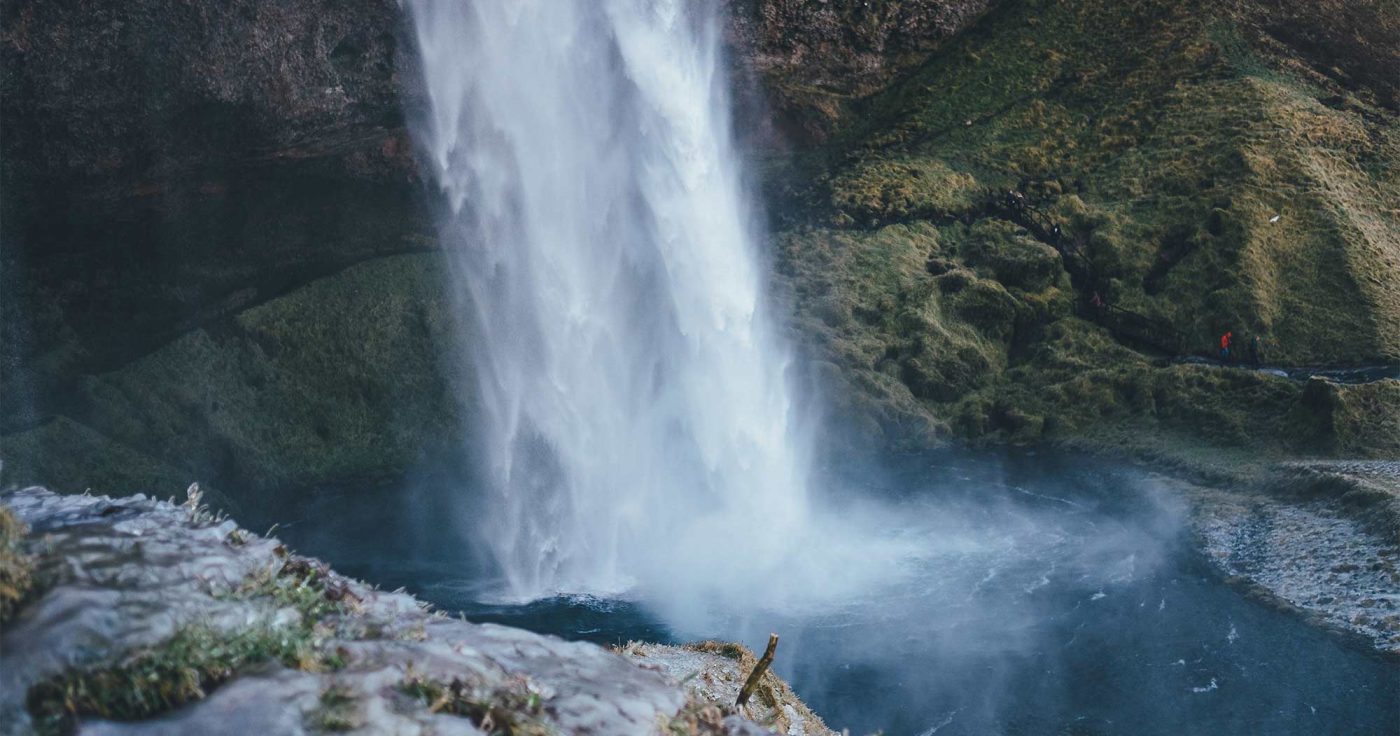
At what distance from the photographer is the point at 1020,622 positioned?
26266 mm

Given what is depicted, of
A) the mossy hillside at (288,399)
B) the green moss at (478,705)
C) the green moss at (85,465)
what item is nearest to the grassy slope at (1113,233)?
the mossy hillside at (288,399)

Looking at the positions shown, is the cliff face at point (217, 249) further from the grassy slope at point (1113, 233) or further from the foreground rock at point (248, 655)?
the foreground rock at point (248, 655)

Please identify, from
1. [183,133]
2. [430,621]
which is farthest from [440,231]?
[430,621]

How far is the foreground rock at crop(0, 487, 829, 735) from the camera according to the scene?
6191mm

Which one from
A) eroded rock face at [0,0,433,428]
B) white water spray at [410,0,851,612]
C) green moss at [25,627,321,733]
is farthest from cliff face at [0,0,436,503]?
green moss at [25,627,321,733]

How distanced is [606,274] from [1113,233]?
18.8 m

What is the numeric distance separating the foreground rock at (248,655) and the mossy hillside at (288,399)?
30.1 metres

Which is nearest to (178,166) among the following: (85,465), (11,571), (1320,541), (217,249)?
(217,249)

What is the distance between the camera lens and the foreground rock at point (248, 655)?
6191 mm

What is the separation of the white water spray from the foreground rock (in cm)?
2454

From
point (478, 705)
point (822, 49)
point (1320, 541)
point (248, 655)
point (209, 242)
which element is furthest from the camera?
point (822, 49)

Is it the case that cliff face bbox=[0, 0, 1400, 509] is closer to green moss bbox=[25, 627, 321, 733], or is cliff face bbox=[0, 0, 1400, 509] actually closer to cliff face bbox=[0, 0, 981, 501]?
cliff face bbox=[0, 0, 981, 501]

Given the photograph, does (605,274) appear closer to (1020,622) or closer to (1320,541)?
(1020,622)

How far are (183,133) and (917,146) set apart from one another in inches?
1086
